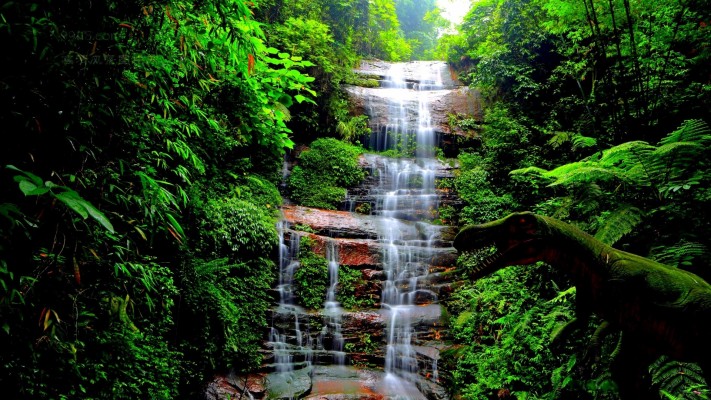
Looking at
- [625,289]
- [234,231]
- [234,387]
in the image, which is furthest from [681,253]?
[234,231]

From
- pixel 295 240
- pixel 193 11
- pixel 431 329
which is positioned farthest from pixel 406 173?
pixel 193 11

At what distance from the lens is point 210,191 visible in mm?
6395

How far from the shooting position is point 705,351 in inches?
68.7

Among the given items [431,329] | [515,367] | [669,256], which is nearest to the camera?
[669,256]

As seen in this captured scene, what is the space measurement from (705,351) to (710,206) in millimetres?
2727

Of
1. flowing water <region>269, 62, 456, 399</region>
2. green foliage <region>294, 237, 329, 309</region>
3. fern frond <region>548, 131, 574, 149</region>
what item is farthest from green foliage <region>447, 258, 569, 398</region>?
fern frond <region>548, 131, 574, 149</region>

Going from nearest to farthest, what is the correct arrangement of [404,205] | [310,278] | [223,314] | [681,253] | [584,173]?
[681,253], [584,173], [223,314], [310,278], [404,205]

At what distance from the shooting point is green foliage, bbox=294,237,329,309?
6941 mm

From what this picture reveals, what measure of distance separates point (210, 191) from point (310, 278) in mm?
2621

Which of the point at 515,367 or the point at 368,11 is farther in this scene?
the point at 368,11

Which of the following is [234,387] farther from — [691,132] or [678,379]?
[691,132]

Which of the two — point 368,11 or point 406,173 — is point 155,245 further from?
point 368,11

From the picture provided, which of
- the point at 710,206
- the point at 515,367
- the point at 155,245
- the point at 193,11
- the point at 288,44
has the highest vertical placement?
the point at 288,44

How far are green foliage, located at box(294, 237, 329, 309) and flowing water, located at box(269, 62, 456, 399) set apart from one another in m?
0.13
